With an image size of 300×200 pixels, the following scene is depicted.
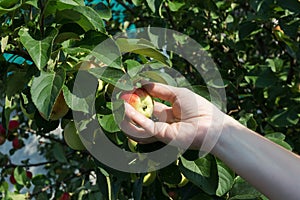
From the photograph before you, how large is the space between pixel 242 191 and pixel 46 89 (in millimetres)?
520

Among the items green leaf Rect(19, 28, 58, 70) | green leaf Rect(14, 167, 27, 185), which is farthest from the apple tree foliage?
green leaf Rect(14, 167, 27, 185)

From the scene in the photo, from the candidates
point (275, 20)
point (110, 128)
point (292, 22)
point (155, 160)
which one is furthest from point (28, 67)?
point (275, 20)

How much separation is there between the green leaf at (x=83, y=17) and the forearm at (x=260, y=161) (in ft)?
1.12

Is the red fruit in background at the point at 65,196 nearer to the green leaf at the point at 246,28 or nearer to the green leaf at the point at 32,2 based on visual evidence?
the green leaf at the point at 246,28

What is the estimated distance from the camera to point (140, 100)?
39.4 inches

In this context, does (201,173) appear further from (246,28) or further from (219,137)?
(246,28)

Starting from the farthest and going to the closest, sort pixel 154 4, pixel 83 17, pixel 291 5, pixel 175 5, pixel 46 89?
pixel 175 5 < pixel 291 5 < pixel 154 4 < pixel 83 17 < pixel 46 89

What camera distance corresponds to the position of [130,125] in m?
0.97

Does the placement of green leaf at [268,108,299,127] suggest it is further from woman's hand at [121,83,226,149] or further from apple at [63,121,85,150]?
apple at [63,121,85,150]

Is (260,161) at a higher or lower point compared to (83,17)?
lower

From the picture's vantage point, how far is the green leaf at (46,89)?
2.81 ft

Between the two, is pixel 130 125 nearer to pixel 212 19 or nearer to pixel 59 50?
pixel 59 50

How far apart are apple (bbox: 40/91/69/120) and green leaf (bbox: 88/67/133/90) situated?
0.14 metres

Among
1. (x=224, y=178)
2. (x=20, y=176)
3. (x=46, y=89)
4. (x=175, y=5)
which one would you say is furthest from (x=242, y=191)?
(x=20, y=176)
